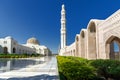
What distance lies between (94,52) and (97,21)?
12.8ft

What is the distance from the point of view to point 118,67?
7.97 m

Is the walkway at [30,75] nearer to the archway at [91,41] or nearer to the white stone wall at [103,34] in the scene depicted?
the white stone wall at [103,34]

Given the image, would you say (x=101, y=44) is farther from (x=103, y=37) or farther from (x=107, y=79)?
(x=107, y=79)

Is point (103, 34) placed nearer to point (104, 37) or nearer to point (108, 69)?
point (104, 37)

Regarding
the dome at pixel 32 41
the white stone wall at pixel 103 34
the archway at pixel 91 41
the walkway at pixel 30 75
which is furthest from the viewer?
the dome at pixel 32 41

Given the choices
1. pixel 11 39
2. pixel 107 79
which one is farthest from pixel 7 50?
pixel 107 79

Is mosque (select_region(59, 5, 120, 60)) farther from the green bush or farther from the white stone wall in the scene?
the green bush

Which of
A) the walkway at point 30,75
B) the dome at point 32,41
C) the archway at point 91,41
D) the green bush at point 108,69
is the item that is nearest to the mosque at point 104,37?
the archway at point 91,41

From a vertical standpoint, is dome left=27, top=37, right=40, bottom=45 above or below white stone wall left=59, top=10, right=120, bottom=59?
above

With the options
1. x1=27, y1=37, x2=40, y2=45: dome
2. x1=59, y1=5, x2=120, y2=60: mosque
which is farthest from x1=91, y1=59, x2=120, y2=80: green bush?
x1=27, y1=37, x2=40, y2=45: dome

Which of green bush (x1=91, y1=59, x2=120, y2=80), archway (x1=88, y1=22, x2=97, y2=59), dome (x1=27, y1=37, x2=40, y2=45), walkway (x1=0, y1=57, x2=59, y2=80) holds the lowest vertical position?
walkway (x1=0, y1=57, x2=59, y2=80)

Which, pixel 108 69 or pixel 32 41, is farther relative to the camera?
pixel 32 41

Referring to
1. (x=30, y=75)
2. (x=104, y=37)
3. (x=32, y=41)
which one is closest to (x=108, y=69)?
(x=30, y=75)

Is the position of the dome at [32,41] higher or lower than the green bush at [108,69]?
higher
